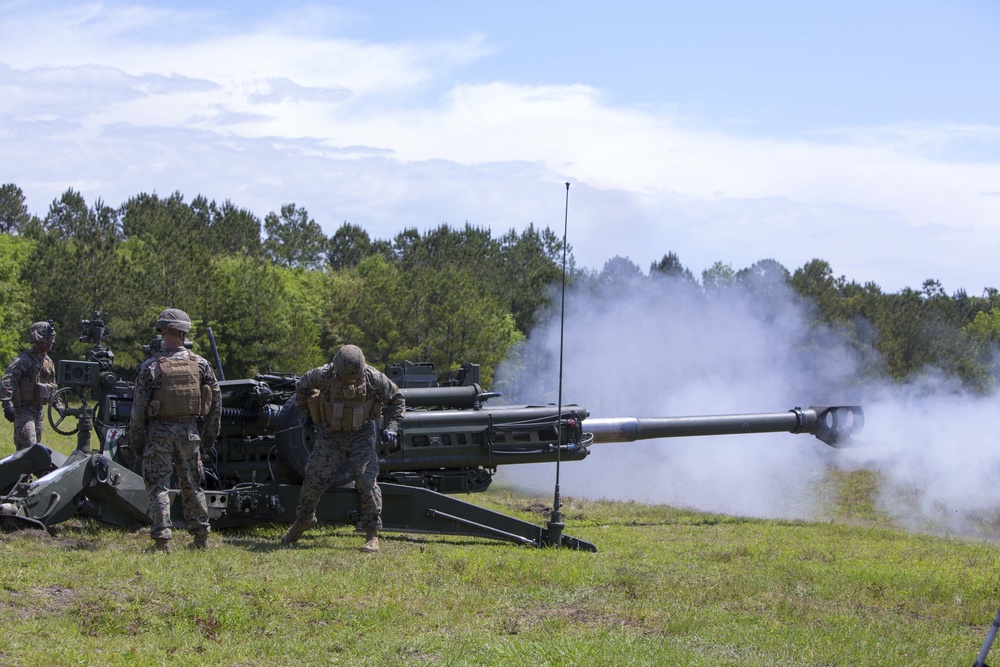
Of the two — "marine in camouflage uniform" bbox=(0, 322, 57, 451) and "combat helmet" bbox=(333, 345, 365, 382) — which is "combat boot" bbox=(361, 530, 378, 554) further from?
"marine in camouflage uniform" bbox=(0, 322, 57, 451)

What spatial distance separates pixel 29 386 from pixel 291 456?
3858mm

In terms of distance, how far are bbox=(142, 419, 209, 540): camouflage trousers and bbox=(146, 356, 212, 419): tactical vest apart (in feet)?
0.31

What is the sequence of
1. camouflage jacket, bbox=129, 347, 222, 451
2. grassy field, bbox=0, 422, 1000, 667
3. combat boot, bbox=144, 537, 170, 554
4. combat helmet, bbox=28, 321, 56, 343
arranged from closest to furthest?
grassy field, bbox=0, 422, 1000, 667, combat boot, bbox=144, 537, 170, 554, camouflage jacket, bbox=129, 347, 222, 451, combat helmet, bbox=28, 321, 56, 343

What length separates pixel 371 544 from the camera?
9.29 meters

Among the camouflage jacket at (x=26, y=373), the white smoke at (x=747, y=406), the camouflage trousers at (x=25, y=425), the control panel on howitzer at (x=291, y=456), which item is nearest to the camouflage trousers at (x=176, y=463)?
the control panel on howitzer at (x=291, y=456)

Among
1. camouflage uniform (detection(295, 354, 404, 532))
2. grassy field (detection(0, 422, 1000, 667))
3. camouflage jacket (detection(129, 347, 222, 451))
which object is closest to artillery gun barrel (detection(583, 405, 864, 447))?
grassy field (detection(0, 422, 1000, 667))

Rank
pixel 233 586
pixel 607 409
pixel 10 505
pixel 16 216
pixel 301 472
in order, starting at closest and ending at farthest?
1. pixel 233 586
2. pixel 10 505
3. pixel 301 472
4. pixel 607 409
5. pixel 16 216

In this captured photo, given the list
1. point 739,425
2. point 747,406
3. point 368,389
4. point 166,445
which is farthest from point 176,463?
point 747,406

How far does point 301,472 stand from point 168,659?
442cm

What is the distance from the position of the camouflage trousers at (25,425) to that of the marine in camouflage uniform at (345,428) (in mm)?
4080

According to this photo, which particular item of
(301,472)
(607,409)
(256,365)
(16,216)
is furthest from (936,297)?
(16,216)

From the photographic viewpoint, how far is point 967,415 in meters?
17.7

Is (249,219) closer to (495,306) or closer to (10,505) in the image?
(495,306)

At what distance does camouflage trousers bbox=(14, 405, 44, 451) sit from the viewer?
12.0 metres
